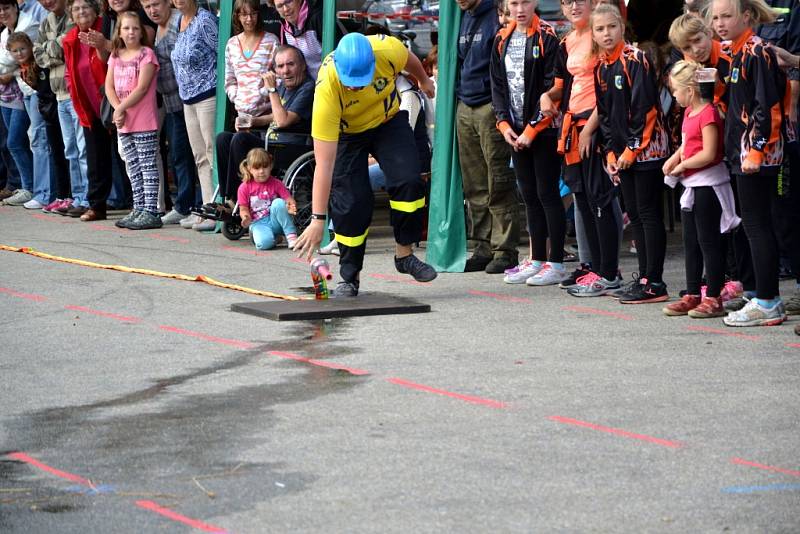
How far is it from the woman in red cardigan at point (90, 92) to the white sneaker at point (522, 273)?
5915mm

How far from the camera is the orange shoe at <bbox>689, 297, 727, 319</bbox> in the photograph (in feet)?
27.6

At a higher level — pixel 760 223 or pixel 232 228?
pixel 760 223

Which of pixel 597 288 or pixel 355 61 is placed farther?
pixel 597 288

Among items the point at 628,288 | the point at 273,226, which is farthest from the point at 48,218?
the point at 628,288

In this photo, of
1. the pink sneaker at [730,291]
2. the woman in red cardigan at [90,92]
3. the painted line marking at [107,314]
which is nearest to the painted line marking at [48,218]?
the woman in red cardigan at [90,92]

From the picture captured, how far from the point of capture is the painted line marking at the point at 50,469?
5230mm

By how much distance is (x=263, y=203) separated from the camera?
12.4 meters

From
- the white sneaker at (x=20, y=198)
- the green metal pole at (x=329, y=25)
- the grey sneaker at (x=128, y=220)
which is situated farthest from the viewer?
the white sneaker at (x=20, y=198)

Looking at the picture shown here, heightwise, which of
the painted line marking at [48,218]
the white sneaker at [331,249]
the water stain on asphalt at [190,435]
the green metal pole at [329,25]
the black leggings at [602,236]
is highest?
the green metal pole at [329,25]

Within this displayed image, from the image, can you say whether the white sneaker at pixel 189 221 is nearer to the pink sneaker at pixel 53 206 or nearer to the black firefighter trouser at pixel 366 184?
the pink sneaker at pixel 53 206

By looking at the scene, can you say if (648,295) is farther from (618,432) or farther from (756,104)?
(618,432)

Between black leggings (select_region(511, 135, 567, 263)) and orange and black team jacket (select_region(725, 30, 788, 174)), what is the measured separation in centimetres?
204

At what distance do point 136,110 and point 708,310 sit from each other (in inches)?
277

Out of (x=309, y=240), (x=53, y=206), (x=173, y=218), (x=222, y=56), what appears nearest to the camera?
(x=309, y=240)
